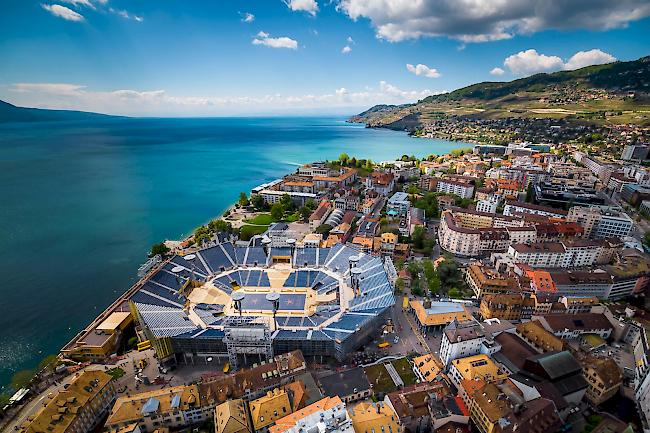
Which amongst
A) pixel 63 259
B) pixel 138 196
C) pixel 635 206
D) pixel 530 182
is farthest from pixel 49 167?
pixel 635 206

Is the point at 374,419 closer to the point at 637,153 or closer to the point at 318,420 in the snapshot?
the point at 318,420

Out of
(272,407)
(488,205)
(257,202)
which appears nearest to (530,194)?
(488,205)

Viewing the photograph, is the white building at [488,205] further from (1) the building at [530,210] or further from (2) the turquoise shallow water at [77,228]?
(2) the turquoise shallow water at [77,228]

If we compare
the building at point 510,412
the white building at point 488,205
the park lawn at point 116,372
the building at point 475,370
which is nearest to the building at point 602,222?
the white building at point 488,205

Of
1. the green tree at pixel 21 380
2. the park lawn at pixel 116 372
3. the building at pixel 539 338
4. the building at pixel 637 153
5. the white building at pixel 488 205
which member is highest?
the building at pixel 637 153

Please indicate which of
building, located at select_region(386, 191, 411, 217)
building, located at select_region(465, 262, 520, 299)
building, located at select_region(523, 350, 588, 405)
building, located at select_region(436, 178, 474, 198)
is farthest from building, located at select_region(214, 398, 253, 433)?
building, located at select_region(436, 178, 474, 198)
